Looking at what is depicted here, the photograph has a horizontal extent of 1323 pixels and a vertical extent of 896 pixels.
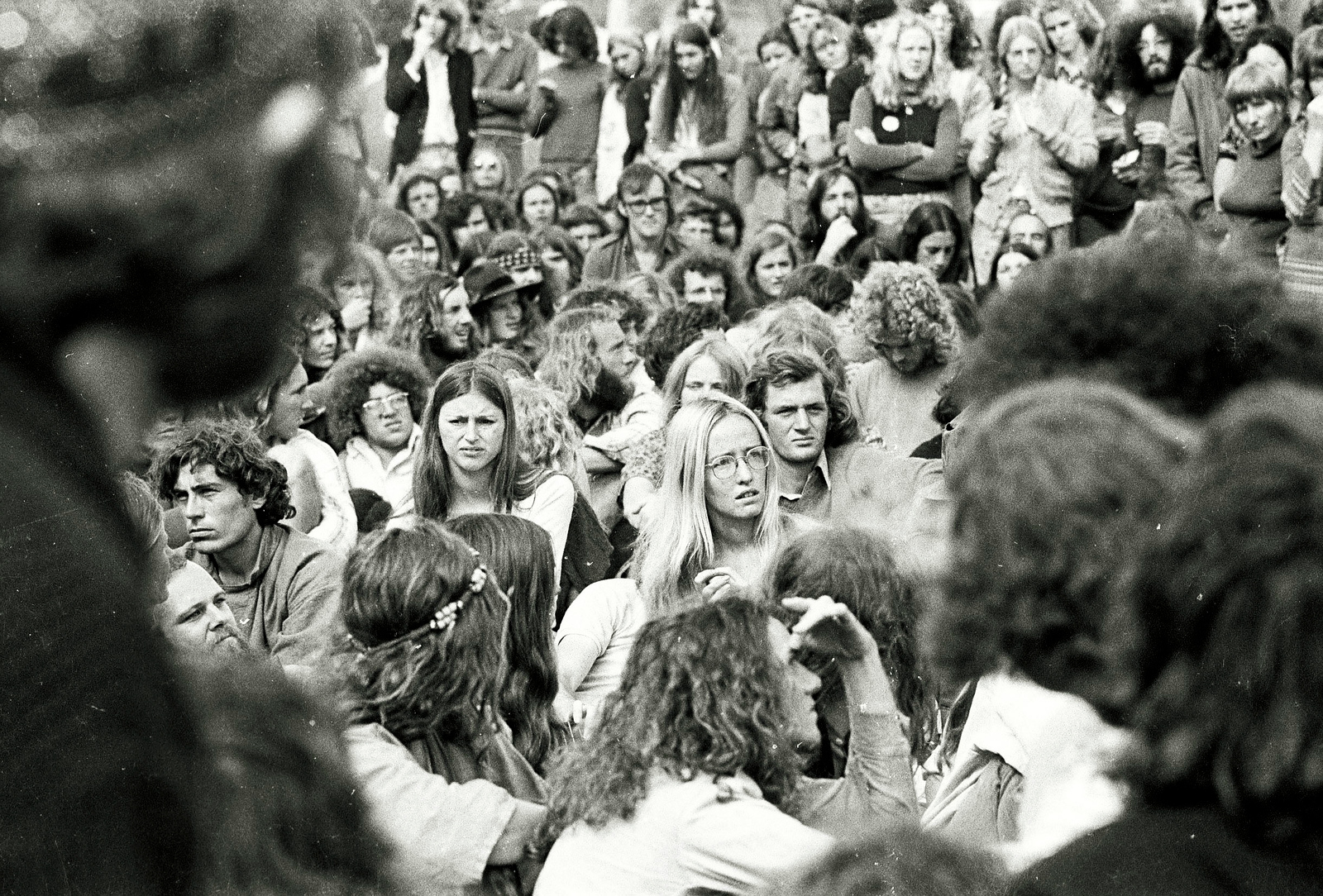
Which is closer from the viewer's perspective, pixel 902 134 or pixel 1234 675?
pixel 1234 675

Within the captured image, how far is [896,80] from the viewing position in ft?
30.8

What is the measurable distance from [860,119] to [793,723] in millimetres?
6906

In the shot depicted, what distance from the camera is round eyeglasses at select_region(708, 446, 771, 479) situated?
16.4ft

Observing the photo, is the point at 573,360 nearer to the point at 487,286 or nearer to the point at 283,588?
the point at 487,286

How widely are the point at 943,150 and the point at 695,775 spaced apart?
277 inches

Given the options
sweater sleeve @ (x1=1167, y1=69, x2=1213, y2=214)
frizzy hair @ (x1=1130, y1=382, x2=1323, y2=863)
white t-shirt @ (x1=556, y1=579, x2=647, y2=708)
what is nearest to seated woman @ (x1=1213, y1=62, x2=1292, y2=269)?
sweater sleeve @ (x1=1167, y1=69, x2=1213, y2=214)

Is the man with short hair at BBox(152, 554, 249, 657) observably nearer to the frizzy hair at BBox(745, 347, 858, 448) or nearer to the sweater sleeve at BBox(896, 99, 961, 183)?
the frizzy hair at BBox(745, 347, 858, 448)

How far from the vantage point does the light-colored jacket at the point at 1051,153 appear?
9109 millimetres

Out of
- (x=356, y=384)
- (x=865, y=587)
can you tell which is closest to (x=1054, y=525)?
(x=865, y=587)

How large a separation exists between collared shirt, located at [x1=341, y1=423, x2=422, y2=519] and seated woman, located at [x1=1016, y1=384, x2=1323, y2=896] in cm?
536

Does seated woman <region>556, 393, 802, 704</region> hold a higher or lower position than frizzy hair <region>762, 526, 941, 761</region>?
lower

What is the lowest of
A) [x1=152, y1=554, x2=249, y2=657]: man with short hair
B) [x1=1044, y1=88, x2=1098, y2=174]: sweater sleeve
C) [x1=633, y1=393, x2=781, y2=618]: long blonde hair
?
[x1=633, y1=393, x2=781, y2=618]: long blonde hair

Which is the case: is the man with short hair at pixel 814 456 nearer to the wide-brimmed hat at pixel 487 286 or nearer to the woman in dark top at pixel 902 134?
the wide-brimmed hat at pixel 487 286

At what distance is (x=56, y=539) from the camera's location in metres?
0.61
